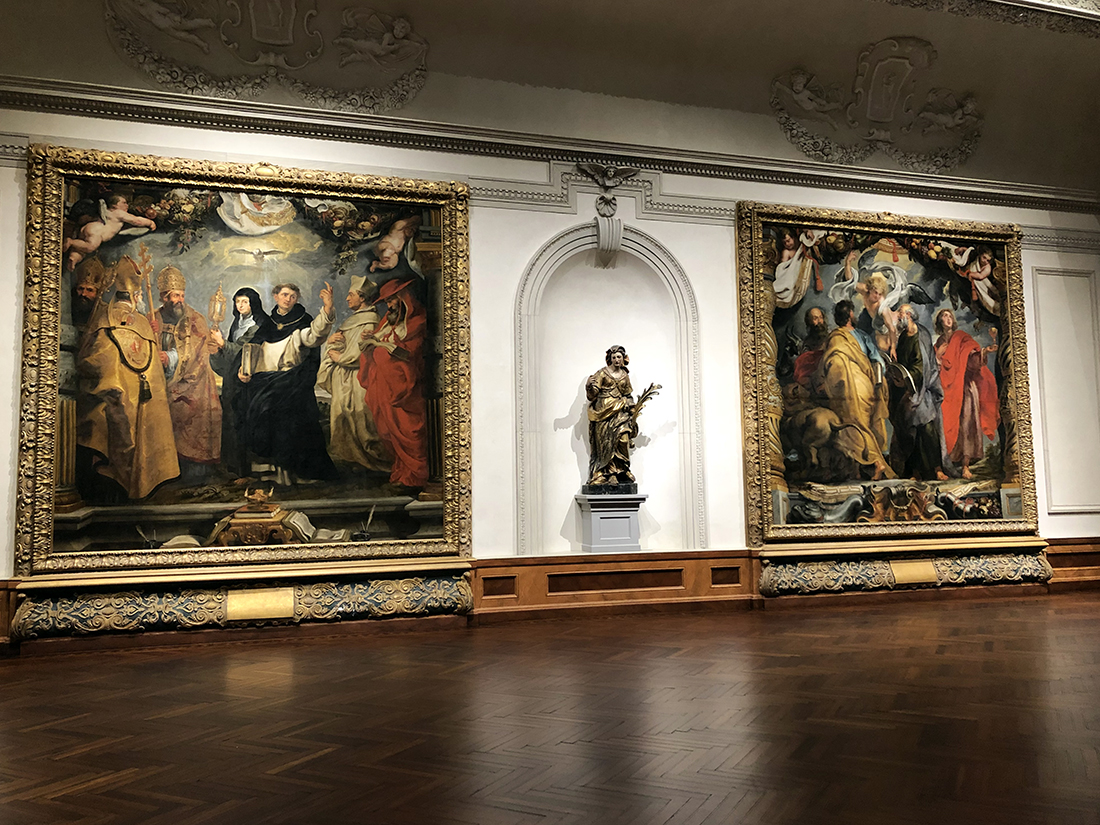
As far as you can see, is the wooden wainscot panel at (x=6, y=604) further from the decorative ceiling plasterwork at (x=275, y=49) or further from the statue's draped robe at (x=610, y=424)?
the statue's draped robe at (x=610, y=424)

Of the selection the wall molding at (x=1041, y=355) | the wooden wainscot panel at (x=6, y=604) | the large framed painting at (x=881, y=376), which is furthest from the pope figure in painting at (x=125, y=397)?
the wall molding at (x=1041, y=355)

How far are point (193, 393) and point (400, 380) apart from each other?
1981 millimetres

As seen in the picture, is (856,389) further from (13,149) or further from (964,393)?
(13,149)

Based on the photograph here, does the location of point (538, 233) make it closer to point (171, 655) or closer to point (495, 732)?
point (171, 655)

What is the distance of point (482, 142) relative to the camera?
30.7 feet

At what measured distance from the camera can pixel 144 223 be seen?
8312mm

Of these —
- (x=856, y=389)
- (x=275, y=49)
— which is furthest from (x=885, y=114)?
(x=275, y=49)

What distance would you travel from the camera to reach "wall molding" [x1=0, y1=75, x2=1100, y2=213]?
323 inches

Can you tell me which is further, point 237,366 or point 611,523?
point 611,523

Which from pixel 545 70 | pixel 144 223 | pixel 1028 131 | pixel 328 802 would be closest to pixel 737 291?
pixel 545 70

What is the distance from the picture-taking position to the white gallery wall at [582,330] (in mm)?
9062

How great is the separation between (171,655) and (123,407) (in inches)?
93.4

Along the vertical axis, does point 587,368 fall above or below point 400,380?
above

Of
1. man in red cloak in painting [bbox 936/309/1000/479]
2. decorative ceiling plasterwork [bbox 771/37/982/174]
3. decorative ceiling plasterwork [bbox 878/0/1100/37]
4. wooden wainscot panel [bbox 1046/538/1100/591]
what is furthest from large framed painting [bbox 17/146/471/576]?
wooden wainscot panel [bbox 1046/538/1100/591]
